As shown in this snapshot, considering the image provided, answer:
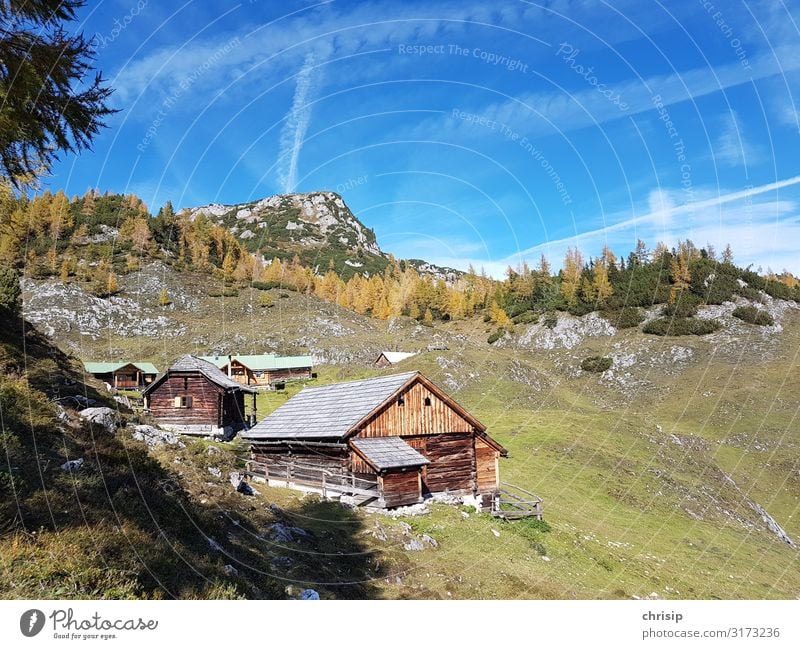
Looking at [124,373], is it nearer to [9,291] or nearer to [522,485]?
[9,291]

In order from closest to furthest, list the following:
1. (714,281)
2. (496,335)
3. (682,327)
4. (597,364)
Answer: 1. (597,364)
2. (682,327)
3. (714,281)
4. (496,335)

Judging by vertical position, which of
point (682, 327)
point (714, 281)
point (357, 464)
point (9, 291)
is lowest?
point (357, 464)

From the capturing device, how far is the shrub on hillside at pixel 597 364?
76.3m

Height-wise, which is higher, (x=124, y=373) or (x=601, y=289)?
(x=601, y=289)

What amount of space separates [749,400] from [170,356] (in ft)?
284

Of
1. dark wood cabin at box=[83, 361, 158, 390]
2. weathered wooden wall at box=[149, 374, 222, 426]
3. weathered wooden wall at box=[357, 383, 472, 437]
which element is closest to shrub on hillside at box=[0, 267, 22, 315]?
weathered wooden wall at box=[149, 374, 222, 426]

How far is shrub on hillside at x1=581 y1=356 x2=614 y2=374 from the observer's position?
7631 cm

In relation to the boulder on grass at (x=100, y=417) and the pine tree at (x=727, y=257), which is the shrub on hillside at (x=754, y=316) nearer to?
the pine tree at (x=727, y=257)

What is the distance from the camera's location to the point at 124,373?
221 feet

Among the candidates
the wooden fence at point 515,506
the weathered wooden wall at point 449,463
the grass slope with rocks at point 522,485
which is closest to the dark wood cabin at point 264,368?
the grass slope with rocks at point 522,485

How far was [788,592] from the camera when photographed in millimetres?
21172

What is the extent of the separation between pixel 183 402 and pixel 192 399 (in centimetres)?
89

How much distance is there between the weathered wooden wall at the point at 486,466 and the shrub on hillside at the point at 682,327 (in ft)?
219

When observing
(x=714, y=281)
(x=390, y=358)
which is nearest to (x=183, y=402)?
(x=390, y=358)
